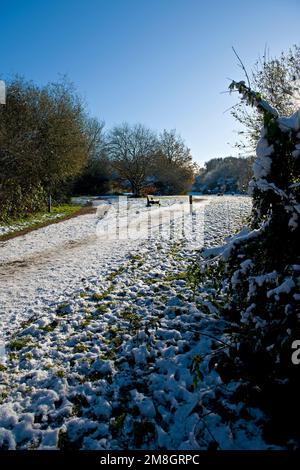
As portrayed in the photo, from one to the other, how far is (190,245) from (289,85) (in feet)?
26.1

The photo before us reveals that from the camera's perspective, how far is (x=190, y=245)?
396 inches

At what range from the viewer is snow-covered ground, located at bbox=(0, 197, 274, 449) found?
118 inches

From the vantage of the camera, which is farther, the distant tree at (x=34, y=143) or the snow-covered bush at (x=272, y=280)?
the distant tree at (x=34, y=143)

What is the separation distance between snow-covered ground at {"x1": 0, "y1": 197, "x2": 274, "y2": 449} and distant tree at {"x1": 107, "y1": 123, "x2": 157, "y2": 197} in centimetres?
3482

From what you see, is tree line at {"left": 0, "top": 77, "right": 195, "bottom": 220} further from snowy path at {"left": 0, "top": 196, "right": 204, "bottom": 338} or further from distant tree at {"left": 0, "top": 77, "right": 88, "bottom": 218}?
snowy path at {"left": 0, "top": 196, "right": 204, "bottom": 338}

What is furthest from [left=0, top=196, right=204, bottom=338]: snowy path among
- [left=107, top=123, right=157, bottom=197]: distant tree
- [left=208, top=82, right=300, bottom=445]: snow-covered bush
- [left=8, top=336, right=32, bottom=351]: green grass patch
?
[left=107, top=123, right=157, bottom=197]: distant tree

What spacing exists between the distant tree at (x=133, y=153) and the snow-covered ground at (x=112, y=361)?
34819 mm

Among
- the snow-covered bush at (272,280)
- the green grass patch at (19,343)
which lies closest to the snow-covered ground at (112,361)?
the green grass patch at (19,343)

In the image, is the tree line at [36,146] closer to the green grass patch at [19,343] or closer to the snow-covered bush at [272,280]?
the green grass patch at [19,343]

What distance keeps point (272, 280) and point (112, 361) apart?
102 inches

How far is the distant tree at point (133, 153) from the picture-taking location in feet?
138

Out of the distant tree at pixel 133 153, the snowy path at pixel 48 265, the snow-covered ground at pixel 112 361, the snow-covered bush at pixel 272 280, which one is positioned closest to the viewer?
the snow-covered bush at pixel 272 280

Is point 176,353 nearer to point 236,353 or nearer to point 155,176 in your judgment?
point 236,353

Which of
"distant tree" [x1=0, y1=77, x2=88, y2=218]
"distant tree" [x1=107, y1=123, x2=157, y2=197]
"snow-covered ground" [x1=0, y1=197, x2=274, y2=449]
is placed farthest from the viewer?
"distant tree" [x1=107, y1=123, x2=157, y2=197]
